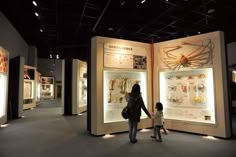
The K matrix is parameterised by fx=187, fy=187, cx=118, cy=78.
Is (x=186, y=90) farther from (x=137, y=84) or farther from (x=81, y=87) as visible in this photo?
(x=81, y=87)

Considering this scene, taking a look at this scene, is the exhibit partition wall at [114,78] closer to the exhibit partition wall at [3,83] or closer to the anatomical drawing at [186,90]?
the anatomical drawing at [186,90]

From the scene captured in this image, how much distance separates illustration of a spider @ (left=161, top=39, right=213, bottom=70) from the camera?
595 cm

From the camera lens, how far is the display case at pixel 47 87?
1016 inches

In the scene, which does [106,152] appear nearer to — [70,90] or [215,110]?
[215,110]

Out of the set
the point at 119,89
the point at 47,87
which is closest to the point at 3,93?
the point at 119,89

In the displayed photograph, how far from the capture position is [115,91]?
638cm

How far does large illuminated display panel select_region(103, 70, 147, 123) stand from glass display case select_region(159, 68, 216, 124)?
1.07 meters

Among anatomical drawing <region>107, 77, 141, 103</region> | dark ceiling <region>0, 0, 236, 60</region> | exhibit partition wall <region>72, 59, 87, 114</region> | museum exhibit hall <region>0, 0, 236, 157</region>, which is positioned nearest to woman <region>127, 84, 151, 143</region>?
museum exhibit hall <region>0, 0, 236, 157</region>

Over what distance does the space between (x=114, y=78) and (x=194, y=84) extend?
270cm

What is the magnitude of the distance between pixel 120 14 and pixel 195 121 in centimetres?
627

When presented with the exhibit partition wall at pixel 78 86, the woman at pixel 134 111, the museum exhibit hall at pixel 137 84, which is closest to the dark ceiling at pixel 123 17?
the museum exhibit hall at pixel 137 84

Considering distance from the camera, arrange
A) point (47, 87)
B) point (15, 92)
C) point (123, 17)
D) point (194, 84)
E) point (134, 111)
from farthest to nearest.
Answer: point (47, 87) → point (123, 17) → point (15, 92) → point (194, 84) → point (134, 111)

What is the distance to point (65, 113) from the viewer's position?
1073 cm

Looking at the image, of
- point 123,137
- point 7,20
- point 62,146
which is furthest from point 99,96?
point 7,20
